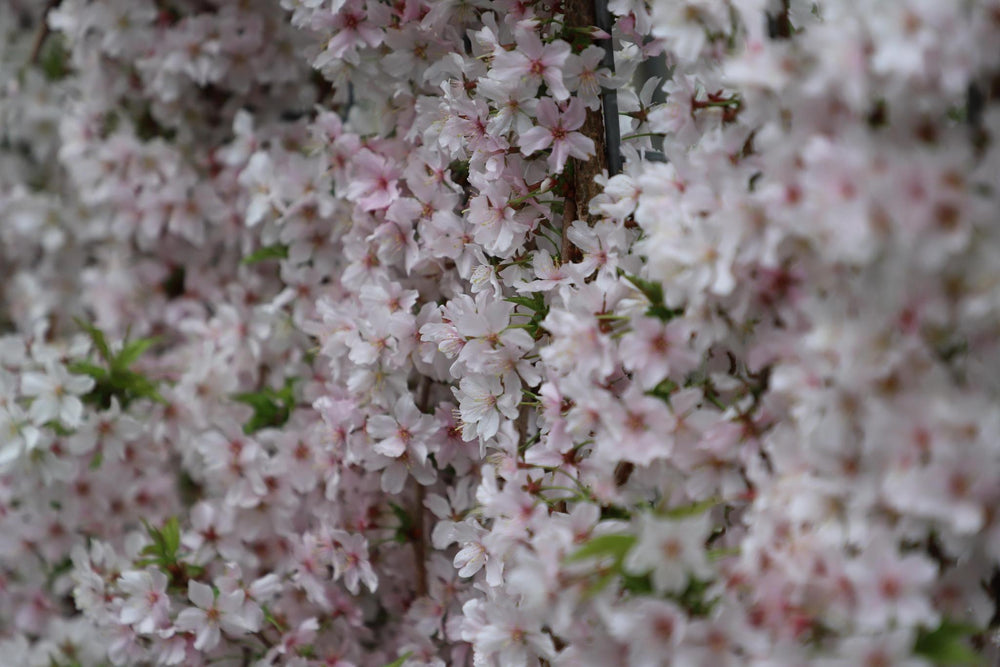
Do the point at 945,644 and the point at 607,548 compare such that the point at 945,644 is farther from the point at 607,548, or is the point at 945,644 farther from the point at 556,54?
the point at 556,54

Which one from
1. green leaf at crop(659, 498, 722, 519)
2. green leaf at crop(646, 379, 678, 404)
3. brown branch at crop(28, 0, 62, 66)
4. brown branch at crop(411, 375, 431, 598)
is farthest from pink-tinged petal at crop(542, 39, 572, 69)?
brown branch at crop(28, 0, 62, 66)

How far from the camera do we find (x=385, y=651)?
189 centimetres

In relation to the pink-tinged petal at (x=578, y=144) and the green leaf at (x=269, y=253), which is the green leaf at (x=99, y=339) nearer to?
the green leaf at (x=269, y=253)

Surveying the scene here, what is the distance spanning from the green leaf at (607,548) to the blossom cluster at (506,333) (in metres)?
0.01

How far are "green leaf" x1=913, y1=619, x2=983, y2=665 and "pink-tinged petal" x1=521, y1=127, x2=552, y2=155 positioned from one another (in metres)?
0.82

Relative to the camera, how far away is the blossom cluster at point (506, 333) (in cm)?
91

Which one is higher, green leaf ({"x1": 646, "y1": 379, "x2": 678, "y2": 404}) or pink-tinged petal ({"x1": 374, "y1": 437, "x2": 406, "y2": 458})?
green leaf ({"x1": 646, "y1": 379, "x2": 678, "y2": 404})

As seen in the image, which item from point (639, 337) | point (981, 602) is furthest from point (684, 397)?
point (981, 602)

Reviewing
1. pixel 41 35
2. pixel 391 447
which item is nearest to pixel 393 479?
pixel 391 447

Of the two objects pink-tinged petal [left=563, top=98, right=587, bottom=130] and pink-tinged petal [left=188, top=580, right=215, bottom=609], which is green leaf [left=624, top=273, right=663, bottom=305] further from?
pink-tinged petal [left=188, top=580, right=215, bottom=609]

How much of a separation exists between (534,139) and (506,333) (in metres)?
0.30

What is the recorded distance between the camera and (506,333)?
1.36m

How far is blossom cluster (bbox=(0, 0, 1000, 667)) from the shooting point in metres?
0.91

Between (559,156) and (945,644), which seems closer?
(945,644)
